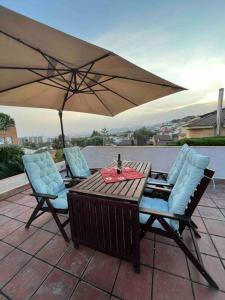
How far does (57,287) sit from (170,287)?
102cm

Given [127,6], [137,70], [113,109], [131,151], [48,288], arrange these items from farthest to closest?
[131,151], [113,109], [127,6], [137,70], [48,288]

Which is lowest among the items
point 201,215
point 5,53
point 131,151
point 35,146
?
point 201,215

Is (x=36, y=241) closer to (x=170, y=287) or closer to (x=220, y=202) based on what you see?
(x=170, y=287)

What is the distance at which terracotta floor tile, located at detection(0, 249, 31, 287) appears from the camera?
1.50 m

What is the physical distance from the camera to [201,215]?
2.42m

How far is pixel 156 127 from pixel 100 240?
4.34 metres

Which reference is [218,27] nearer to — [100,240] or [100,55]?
[100,55]

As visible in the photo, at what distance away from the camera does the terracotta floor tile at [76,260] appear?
1.54m

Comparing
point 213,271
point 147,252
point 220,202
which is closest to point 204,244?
point 213,271

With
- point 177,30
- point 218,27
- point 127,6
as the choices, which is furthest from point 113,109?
point 218,27

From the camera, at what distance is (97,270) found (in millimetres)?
1514

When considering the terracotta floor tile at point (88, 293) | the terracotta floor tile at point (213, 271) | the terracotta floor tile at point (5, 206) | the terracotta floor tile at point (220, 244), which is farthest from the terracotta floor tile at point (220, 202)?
the terracotta floor tile at point (5, 206)

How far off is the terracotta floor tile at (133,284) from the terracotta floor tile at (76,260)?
0.39 meters

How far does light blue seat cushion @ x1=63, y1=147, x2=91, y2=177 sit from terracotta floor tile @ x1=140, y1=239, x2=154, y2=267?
1691 millimetres
